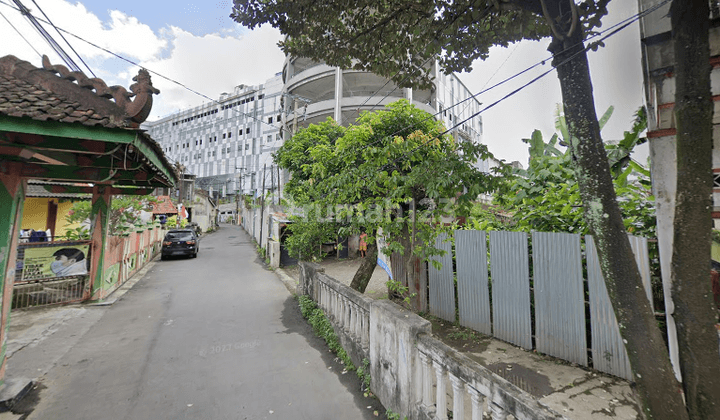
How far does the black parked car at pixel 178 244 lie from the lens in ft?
49.2

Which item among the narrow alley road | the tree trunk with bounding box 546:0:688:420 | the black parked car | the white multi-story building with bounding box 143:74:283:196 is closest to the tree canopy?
the tree trunk with bounding box 546:0:688:420

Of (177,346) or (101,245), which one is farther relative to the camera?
(101,245)

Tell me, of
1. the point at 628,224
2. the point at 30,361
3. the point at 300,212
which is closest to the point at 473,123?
the point at 300,212

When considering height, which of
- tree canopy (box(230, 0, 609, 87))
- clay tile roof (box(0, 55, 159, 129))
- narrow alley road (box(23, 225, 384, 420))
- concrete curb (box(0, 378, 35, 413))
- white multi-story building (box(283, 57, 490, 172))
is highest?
white multi-story building (box(283, 57, 490, 172))

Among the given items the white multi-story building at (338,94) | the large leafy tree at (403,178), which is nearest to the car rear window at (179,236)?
the white multi-story building at (338,94)

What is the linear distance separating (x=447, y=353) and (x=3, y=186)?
553 centimetres

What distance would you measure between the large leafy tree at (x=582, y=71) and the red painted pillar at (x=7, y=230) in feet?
11.6

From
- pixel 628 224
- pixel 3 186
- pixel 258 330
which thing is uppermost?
pixel 3 186

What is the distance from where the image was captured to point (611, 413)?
3.23 metres

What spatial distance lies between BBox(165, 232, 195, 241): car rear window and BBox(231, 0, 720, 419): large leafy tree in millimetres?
14206

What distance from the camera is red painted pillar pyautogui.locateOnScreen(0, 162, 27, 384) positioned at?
3646mm

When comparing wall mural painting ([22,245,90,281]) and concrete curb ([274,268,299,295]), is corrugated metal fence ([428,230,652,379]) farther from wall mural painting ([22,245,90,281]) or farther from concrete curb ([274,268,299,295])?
wall mural painting ([22,245,90,281])

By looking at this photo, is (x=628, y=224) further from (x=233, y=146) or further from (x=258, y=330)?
(x=233, y=146)

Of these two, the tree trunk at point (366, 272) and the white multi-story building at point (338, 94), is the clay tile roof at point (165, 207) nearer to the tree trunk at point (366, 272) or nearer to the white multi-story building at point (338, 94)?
the white multi-story building at point (338, 94)
